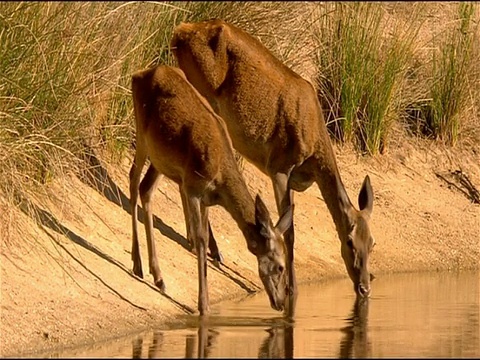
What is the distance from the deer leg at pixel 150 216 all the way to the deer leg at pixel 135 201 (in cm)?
8

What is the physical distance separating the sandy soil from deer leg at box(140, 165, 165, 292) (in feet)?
0.35

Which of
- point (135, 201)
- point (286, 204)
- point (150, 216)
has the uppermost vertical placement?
point (286, 204)

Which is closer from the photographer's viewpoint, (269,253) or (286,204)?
(269,253)

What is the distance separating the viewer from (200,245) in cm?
1338

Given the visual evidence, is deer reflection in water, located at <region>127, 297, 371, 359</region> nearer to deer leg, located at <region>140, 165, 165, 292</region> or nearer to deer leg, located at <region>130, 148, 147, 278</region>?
deer leg, located at <region>140, 165, 165, 292</region>

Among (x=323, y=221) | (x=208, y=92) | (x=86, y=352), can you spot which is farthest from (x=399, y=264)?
(x=86, y=352)

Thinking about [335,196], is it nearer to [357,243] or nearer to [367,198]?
[367,198]

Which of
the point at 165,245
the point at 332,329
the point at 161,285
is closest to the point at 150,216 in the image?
the point at 161,285

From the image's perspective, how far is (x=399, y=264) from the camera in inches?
650

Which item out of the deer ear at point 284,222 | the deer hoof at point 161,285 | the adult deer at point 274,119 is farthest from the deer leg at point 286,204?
the deer hoof at point 161,285

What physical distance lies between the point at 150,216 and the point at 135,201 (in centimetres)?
21

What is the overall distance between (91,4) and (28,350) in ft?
16.8

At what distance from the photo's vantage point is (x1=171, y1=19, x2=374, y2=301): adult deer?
14.4 meters

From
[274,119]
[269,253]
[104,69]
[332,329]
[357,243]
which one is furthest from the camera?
[104,69]
